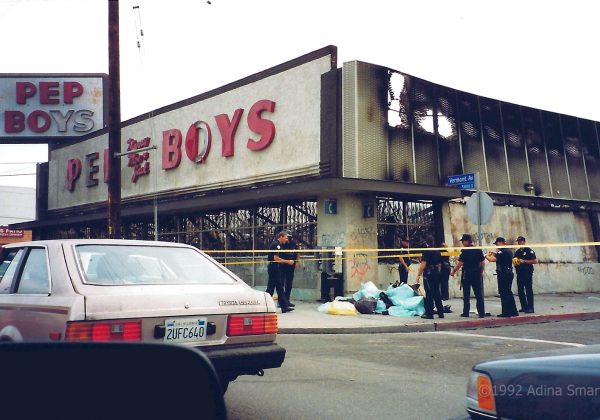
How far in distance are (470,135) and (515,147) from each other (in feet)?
8.41

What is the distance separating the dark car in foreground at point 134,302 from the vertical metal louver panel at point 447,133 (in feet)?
45.2

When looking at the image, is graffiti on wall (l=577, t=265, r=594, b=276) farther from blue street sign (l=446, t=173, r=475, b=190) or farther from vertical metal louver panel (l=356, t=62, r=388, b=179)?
vertical metal louver panel (l=356, t=62, r=388, b=179)

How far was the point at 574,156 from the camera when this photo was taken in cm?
2288

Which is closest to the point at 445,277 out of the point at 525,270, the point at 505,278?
the point at 525,270

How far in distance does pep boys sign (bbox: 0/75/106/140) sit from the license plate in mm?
30945

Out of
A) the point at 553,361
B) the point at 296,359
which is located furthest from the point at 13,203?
the point at 553,361

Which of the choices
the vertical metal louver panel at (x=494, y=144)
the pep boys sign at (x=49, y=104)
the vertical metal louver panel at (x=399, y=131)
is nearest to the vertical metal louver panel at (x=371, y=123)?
the vertical metal louver panel at (x=399, y=131)

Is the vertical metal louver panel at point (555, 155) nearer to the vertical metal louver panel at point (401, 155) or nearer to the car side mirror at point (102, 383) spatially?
the vertical metal louver panel at point (401, 155)

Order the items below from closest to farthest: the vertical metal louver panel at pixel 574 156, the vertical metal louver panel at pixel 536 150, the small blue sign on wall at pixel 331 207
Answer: the small blue sign on wall at pixel 331 207 < the vertical metal louver panel at pixel 536 150 < the vertical metal louver panel at pixel 574 156

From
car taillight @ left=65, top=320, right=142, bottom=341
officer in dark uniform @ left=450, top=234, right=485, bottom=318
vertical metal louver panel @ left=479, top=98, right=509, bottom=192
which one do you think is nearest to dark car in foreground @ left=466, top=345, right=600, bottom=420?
car taillight @ left=65, top=320, right=142, bottom=341

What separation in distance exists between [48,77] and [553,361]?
36549 millimetres

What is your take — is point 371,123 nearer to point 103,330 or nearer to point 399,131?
point 399,131

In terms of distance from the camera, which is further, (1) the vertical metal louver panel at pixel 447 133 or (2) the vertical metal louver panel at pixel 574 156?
(2) the vertical metal louver panel at pixel 574 156

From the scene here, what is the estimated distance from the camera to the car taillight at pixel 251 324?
16.1 ft
